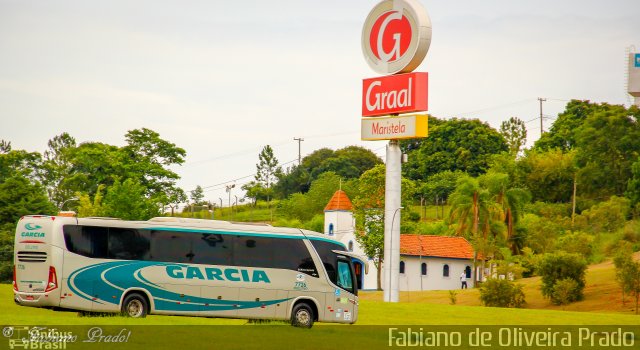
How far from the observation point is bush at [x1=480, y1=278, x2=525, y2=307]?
66688 millimetres

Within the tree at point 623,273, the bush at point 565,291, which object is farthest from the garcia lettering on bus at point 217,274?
the bush at point 565,291

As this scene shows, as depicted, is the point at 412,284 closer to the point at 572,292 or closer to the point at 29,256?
the point at 572,292

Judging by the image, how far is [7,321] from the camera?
30250 millimetres

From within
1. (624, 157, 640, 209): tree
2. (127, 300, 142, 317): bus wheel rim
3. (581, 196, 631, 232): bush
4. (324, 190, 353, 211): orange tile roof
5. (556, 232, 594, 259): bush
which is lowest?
(127, 300, 142, 317): bus wheel rim

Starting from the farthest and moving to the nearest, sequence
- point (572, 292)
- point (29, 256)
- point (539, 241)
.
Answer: point (539, 241) → point (572, 292) → point (29, 256)

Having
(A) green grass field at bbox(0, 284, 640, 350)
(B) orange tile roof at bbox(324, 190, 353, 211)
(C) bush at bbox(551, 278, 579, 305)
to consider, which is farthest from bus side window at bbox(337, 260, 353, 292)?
(B) orange tile roof at bbox(324, 190, 353, 211)

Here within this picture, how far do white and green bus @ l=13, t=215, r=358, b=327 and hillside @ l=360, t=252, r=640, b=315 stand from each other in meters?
32.6

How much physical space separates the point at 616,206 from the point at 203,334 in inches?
2879

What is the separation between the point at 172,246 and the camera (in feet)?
117

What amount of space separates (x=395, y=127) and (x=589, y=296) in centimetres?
1917

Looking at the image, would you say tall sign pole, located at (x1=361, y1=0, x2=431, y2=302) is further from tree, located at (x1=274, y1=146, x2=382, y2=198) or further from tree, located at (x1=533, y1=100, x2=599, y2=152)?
tree, located at (x1=274, y1=146, x2=382, y2=198)

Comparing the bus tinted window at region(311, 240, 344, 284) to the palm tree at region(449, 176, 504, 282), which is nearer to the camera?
the bus tinted window at region(311, 240, 344, 284)

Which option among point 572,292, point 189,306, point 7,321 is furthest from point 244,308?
point 572,292

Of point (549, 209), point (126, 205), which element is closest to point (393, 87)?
point (126, 205)
